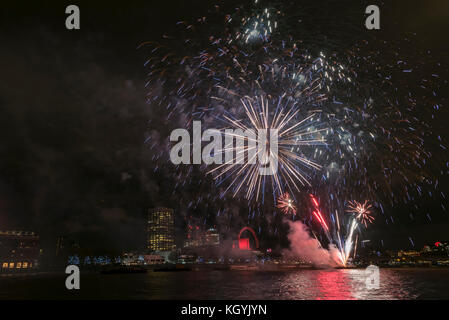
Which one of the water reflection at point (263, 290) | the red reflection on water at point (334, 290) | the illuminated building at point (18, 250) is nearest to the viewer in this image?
the red reflection on water at point (334, 290)

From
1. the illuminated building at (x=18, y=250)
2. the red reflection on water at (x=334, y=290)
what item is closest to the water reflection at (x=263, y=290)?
the red reflection on water at (x=334, y=290)

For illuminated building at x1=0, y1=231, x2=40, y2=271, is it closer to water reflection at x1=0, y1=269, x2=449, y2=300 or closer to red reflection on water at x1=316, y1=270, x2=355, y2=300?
water reflection at x1=0, y1=269, x2=449, y2=300

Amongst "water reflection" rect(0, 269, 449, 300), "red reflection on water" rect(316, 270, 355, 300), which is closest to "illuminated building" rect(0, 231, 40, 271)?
"water reflection" rect(0, 269, 449, 300)

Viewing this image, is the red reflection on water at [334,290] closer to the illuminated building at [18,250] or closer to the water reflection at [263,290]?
the water reflection at [263,290]

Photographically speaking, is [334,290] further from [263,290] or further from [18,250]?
[18,250]

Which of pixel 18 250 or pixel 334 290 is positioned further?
pixel 18 250

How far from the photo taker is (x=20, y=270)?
6206 inches

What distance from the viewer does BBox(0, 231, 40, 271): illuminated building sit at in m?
158

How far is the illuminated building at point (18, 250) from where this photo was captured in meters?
158

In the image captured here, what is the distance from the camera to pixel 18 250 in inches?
6471

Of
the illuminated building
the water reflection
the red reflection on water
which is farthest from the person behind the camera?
the illuminated building

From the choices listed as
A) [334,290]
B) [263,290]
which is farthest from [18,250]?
[334,290]

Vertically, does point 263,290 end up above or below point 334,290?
below
